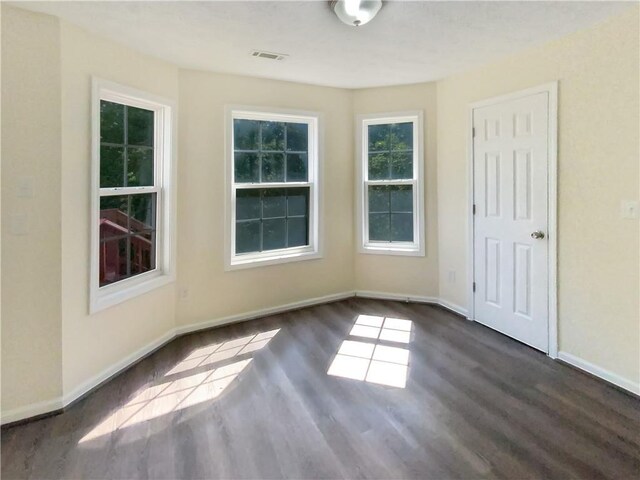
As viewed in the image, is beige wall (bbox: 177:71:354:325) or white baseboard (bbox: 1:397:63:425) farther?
beige wall (bbox: 177:71:354:325)

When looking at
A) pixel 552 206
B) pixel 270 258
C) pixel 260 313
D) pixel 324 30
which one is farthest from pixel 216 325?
pixel 552 206

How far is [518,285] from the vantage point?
119 inches

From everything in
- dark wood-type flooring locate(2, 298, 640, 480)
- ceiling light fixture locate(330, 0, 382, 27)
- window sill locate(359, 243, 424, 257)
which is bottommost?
dark wood-type flooring locate(2, 298, 640, 480)

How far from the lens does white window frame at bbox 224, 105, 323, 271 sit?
3.40 m

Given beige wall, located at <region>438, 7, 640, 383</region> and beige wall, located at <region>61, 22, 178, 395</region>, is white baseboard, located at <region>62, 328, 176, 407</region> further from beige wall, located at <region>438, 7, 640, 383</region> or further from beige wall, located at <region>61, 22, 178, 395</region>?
beige wall, located at <region>438, 7, 640, 383</region>

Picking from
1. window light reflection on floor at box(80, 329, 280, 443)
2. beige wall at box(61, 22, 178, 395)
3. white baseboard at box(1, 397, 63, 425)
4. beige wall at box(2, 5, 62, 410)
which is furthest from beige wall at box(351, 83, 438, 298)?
white baseboard at box(1, 397, 63, 425)

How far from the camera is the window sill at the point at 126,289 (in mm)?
2403

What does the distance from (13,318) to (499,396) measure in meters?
2.89

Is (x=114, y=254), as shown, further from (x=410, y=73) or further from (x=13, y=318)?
(x=410, y=73)

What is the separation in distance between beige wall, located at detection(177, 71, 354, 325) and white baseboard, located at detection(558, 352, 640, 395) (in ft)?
7.38

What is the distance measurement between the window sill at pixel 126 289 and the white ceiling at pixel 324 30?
170 cm

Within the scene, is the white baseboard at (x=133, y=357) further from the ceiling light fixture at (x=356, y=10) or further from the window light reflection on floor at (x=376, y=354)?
the ceiling light fixture at (x=356, y=10)

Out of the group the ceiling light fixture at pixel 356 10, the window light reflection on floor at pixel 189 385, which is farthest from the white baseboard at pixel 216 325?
the ceiling light fixture at pixel 356 10

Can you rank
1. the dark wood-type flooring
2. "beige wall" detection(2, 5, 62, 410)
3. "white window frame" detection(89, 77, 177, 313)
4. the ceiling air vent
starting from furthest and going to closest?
the ceiling air vent, "white window frame" detection(89, 77, 177, 313), "beige wall" detection(2, 5, 62, 410), the dark wood-type flooring
